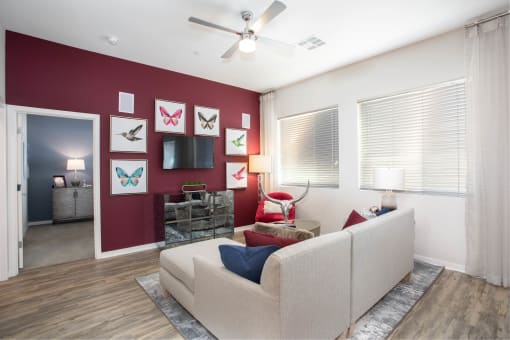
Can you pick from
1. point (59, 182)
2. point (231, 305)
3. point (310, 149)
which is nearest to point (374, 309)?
point (231, 305)

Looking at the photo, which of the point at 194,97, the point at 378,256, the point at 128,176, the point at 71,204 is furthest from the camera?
the point at 71,204

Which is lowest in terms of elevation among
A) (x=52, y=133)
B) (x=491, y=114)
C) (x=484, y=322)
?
(x=484, y=322)

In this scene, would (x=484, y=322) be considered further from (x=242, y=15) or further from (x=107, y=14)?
(x=107, y=14)

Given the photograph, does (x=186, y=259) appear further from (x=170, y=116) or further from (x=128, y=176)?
(x=170, y=116)

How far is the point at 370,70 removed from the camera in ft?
12.1

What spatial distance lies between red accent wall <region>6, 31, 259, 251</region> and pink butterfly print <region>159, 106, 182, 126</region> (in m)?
0.16

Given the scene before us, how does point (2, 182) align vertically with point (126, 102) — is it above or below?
below

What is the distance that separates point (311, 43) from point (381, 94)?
126 cm

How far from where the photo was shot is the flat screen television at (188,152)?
399 centimetres

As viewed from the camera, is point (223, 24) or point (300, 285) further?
point (223, 24)

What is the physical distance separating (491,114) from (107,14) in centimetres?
414

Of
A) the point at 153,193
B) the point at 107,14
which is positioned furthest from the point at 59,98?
the point at 153,193

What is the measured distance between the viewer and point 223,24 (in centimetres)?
282

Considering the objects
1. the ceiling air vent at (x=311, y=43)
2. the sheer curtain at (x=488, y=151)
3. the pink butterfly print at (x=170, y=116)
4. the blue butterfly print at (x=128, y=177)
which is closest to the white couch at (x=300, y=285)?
the sheer curtain at (x=488, y=151)
